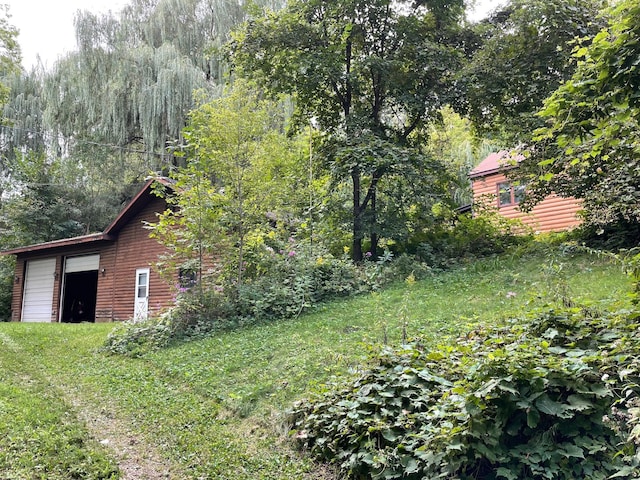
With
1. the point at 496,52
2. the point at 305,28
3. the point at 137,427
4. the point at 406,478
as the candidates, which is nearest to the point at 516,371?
the point at 406,478

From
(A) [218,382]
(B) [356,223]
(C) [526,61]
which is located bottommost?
(A) [218,382]

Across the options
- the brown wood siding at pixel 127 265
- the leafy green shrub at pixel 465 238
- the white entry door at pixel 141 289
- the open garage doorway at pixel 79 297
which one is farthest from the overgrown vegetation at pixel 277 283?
the open garage doorway at pixel 79 297

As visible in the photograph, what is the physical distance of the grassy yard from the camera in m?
3.49

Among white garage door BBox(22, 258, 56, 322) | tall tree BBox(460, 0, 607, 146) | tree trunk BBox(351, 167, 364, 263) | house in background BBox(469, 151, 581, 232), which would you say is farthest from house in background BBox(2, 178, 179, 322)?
Answer: house in background BBox(469, 151, 581, 232)

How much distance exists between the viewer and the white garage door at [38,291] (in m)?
17.5

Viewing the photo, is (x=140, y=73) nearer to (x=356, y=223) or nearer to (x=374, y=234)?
(x=356, y=223)

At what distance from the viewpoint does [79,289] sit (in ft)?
62.9

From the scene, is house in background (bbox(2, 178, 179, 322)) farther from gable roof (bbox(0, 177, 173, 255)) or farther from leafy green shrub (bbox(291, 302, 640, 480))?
leafy green shrub (bbox(291, 302, 640, 480))

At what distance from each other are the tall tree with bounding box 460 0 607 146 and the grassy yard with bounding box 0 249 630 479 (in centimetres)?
349

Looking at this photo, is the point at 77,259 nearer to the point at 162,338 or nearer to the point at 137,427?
the point at 162,338

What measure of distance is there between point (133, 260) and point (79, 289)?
20.1 ft

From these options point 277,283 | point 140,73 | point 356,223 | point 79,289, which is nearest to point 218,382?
point 277,283

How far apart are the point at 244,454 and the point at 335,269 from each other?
19.6ft

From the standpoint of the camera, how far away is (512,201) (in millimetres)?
16312
